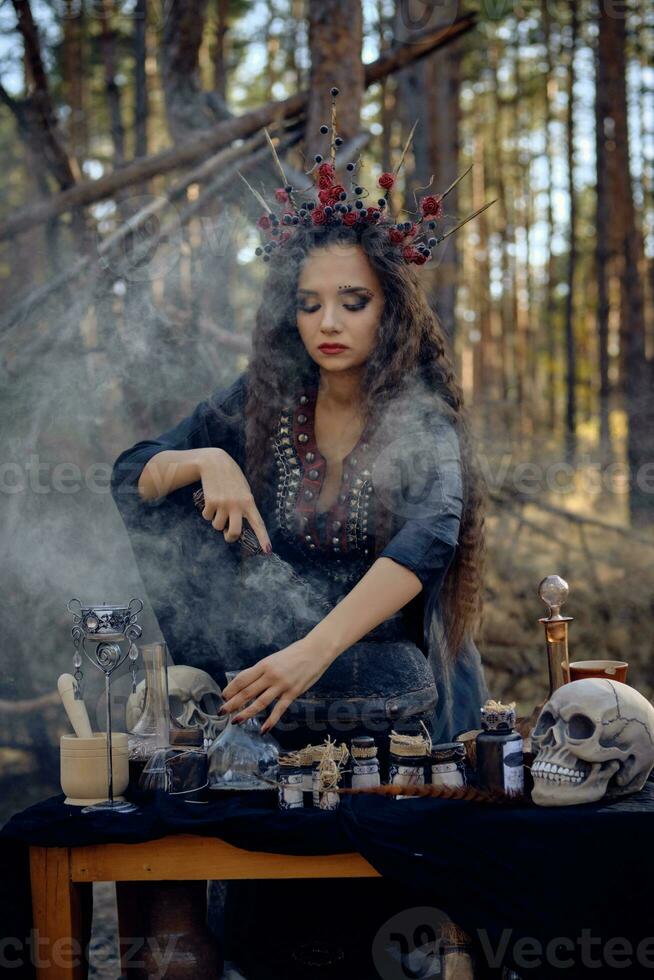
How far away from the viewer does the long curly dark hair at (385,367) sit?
3.05m

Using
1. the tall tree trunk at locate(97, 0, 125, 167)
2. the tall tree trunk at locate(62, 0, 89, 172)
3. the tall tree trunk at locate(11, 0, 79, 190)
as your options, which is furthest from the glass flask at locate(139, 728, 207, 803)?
the tall tree trunk at locate(62, 0, 89, 172)

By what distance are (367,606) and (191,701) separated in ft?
Result: 1.78

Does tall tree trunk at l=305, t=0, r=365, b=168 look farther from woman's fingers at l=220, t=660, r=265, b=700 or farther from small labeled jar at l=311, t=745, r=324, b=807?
small labeled jar at l=311, t=745, r=324, b=807

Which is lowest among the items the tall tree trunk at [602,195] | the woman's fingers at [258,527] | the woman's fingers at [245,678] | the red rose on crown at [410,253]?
the woman's fingers at [245,678]

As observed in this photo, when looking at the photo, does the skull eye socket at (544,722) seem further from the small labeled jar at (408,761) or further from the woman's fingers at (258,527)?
the woman's fingers at (258,527)

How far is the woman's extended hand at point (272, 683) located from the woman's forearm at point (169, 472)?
0.70 meters

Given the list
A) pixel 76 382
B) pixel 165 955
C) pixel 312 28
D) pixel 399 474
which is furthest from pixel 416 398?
pixel 312 28

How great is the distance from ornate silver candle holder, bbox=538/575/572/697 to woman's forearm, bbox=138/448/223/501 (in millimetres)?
996

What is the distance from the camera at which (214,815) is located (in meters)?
2.31

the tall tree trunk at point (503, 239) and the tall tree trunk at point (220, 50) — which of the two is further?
the tall tree trunk at point (503, 239)

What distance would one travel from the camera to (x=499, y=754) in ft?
7.66

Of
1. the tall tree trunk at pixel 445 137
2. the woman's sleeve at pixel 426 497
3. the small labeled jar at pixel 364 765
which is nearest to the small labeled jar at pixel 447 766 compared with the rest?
the small labeled jar at pixel 364 765

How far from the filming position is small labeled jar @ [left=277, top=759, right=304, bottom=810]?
2375 mm

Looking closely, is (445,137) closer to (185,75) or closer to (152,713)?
(185,75)
